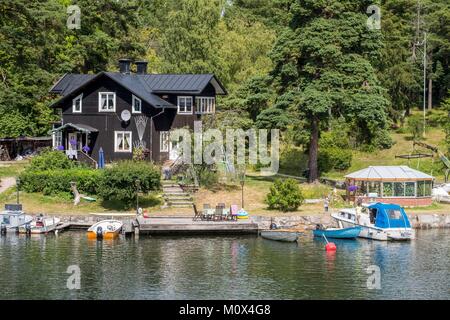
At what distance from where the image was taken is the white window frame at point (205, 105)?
77125 millimetres

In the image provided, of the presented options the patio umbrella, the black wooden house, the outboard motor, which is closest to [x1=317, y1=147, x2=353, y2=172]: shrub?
the black wooden house

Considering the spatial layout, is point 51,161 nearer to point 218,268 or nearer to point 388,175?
point 218,268

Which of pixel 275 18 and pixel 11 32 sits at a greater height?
pixel 275 18

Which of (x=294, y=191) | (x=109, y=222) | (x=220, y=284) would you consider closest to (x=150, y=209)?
(x=109, y=222)

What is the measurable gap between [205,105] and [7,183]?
19.8 metres

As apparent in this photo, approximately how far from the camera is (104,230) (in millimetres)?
56125

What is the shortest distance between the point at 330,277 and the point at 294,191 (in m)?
17.5

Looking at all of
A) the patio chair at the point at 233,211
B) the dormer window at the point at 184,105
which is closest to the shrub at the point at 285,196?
the patio chair at the point at 233,211

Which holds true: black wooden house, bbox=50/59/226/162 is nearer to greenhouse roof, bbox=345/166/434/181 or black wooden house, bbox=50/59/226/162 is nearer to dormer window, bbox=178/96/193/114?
dormer window, bbox=178/96/193/114

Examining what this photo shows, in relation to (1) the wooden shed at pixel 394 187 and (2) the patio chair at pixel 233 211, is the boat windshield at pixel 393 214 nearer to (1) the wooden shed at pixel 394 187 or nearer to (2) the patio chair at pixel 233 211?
(1) the wooden shed at pixel 394 187

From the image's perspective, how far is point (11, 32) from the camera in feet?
247

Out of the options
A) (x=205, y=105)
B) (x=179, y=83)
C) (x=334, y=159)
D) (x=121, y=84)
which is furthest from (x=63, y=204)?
(x=334, y=159)

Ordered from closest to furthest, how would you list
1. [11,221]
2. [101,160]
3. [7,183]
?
[11,221] → [7,183] → [101,160]
